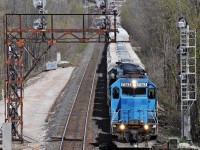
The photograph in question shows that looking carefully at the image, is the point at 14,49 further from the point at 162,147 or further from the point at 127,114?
the point at 162,147

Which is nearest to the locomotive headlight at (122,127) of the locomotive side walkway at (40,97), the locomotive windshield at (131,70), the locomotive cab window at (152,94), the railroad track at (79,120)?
the locomotive cab window at (152,94)

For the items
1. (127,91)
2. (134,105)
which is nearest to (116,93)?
(127,91)

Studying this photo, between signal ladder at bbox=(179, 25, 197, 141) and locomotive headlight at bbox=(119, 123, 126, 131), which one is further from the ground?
signal ladder at bbox=(179, 25, 197, 141)

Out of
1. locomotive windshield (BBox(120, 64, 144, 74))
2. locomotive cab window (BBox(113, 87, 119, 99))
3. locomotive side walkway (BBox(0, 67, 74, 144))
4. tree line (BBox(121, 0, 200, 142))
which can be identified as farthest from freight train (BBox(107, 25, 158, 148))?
locomotive side walkway (BBox(0, 67, 74, 144))

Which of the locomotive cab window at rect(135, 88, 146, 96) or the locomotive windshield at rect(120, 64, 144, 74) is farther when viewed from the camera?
the locomotive windshield at rect(120, 64, 144, 74)

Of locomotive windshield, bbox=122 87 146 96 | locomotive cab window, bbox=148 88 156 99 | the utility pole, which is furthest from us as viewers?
the utility pole

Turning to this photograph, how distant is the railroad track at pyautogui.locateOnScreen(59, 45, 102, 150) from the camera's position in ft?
74.8

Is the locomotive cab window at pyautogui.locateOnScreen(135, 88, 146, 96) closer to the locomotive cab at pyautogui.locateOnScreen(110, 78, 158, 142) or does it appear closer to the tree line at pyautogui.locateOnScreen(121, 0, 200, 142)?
the locomotive cab at pyautogui.locateOnScreen(110, 78, 158, 142)

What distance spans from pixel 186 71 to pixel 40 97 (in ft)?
63.8

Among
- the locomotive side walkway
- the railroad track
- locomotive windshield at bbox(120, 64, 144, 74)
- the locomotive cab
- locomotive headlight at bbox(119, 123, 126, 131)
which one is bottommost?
the locomotive side walkway

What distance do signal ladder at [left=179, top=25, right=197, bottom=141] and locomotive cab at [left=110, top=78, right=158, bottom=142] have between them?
6.09 ft

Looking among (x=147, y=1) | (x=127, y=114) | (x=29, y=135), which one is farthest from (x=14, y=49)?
(x=147, y=1)

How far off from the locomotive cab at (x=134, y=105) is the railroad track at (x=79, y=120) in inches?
85.8

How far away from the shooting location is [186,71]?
74.1 feet
